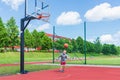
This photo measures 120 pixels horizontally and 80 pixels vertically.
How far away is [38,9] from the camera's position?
17844mm

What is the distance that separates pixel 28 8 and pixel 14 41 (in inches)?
1861

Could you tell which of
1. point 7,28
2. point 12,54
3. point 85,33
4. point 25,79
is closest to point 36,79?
point 25,79

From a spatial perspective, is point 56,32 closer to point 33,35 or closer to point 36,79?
point 36,79

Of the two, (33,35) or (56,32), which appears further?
(33,35)

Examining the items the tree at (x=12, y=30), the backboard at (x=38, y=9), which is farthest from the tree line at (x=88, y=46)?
the tree at (x=12, y=30)

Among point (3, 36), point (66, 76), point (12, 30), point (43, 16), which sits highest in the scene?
point (12, 30)

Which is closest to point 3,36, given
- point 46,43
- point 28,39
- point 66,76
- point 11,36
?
point 11,36

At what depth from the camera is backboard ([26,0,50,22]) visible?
1684 cm

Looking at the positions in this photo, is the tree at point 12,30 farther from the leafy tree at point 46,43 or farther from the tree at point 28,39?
the leafy tree at point 46,43

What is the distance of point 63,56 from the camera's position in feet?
58.0

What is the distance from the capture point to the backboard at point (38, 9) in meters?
16.8

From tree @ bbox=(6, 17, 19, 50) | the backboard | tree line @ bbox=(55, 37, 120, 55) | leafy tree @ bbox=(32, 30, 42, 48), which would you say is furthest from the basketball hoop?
leafy tree @ bbox=(32, 30, 42, 48)

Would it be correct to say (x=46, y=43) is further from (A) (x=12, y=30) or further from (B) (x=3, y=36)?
(B) (x=3, y=36)

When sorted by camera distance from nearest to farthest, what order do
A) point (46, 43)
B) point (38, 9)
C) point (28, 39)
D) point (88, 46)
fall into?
1. point (38, 9)
2. point (88, 46)
3. point (28, 39)
4. point (46, 43)
